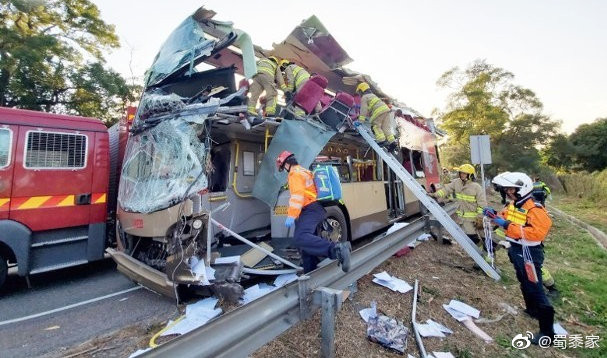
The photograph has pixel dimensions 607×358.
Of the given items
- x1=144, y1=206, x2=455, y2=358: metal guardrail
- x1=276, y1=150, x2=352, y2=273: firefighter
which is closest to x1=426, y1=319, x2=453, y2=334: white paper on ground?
x1=144, y1=206, x2=455, y2=358: metal guardrail

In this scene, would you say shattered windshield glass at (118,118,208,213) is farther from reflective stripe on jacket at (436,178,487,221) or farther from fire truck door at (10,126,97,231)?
reflective stripe on jacket at (436,178,487,221)

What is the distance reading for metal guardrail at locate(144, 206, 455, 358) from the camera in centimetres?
161

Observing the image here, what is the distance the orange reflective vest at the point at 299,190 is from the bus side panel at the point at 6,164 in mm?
3691

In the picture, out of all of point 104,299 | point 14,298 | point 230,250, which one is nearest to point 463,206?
point 230,250

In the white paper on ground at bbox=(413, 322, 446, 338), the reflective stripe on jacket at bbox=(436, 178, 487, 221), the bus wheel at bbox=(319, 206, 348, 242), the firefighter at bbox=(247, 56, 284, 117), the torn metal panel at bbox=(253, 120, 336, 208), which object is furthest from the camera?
the reflective stripe on jacket at bbox=(436, 178, 487, 221)

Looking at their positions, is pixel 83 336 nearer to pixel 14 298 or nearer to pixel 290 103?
pixel 14 298

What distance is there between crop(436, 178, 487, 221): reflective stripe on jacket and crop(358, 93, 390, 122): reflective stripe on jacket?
1.89 m

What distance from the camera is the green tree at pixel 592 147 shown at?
26797mm

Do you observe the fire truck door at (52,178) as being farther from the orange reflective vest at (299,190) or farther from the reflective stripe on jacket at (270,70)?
the orange reflective vest at (299,190)

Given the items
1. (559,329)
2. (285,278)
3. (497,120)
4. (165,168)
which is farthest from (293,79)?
(497,120)

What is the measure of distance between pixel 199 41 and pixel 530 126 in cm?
3388

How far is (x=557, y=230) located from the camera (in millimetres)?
9195

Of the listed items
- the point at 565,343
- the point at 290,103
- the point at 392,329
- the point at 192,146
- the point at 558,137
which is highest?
the point at 558,137

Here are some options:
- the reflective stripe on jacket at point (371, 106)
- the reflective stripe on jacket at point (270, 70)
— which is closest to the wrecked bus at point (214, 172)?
the reflective stripe on jacket at point (270, 70)
